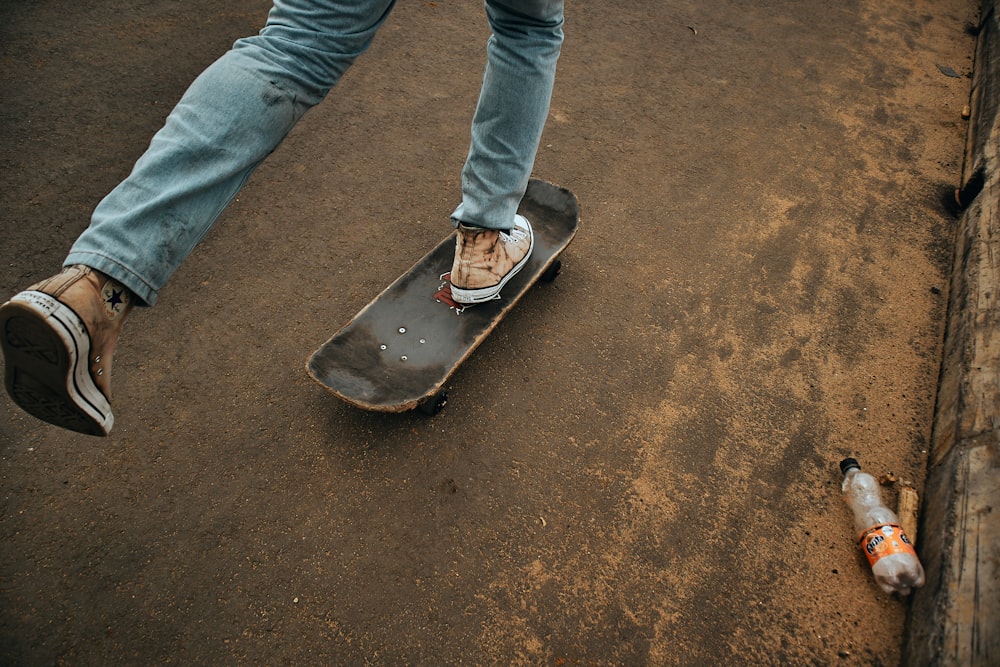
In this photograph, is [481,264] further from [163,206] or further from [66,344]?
[66,344]

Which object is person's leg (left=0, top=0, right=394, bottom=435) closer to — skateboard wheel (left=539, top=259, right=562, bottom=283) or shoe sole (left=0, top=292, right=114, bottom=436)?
shoe sole (left=0, top=292, right=114, bottom=436)

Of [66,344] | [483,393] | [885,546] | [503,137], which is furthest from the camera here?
[483,393]

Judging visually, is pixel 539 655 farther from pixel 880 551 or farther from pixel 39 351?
pixel 39 351

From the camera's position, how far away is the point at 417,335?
2125 millimetres

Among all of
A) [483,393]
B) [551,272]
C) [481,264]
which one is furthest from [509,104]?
[483,393]

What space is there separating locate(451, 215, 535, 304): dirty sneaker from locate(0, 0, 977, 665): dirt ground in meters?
0.21

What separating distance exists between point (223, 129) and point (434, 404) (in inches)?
40.6

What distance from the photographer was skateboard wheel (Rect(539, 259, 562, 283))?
2428mm

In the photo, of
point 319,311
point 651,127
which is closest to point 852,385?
point 651,127

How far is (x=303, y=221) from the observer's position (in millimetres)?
2586

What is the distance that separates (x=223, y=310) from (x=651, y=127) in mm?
2471

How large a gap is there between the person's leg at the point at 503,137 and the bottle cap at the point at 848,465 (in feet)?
4.40

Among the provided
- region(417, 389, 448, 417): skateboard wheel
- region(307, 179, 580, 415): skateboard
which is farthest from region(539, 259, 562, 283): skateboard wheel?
region(417, 389, 448, 417): skateboard wheel

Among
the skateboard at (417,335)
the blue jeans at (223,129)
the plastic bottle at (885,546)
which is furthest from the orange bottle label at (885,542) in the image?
the blue jeans at (223,129)
